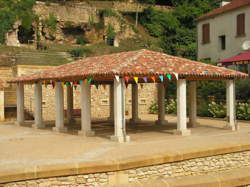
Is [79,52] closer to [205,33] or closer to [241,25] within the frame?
[205,33]

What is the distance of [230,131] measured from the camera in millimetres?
13766

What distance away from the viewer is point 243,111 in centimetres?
1781

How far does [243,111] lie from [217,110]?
1947 mm

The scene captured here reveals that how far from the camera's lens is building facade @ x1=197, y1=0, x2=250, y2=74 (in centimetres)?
2592

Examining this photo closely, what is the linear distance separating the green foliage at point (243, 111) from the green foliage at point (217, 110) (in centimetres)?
106

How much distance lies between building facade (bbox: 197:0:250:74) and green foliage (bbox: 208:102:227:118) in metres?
5.43

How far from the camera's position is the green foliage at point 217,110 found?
62.9ft

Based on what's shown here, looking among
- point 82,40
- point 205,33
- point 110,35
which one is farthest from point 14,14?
point 205,33

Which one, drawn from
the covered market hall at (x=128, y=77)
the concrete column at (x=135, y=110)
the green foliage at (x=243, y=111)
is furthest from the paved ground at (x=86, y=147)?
the concrete column at (x=135, y=110)

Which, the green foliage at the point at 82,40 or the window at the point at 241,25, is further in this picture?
the green foliage at the point at 82,40

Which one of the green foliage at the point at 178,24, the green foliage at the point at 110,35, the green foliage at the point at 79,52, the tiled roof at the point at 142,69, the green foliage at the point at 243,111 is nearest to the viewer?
the tiled roof at the point at 142,69

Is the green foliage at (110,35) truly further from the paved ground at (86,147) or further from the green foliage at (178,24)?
the paved ground at (86,147)

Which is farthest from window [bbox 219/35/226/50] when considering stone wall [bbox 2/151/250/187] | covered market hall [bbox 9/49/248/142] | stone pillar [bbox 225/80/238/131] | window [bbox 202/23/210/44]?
stone wall [bbox 2/151/250/187]

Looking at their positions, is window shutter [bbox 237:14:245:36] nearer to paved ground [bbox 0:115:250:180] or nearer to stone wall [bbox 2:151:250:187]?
paved ground [bbox 0:115:250:180]
